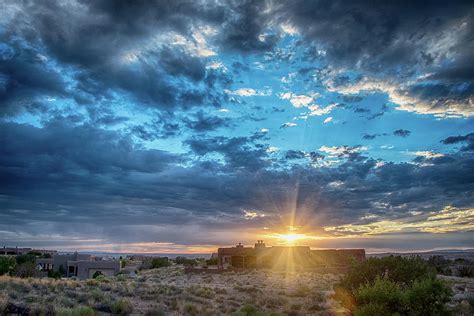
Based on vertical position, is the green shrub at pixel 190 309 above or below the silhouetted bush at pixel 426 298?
below

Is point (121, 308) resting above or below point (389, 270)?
below

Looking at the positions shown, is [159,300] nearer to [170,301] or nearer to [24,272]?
[170,301]

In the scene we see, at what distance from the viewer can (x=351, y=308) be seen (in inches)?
997

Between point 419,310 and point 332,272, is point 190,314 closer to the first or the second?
point 419,310

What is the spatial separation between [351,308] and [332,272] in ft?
129

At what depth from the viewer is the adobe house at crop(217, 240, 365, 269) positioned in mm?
72750

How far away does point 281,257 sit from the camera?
75.1 metres

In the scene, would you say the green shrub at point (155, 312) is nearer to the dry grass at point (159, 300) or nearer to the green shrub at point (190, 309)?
the dry grass at point (159, 300)

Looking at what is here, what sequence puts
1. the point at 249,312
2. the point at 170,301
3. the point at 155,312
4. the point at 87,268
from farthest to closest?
the point at 87,268 < the point at 170,301 < the point at 249,312 < the point at 155,312

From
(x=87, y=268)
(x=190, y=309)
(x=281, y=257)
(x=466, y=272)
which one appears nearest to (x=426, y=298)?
(x=190, y=309)

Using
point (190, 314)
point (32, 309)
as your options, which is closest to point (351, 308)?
point (190, 314)

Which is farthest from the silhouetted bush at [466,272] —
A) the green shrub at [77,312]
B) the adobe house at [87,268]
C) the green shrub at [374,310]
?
the adobe house at [87,268]

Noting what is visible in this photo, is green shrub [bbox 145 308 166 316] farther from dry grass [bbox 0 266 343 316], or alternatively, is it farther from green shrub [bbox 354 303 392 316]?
green shrub [bbox 354 303 392 316]

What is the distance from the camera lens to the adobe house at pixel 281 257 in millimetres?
72750
